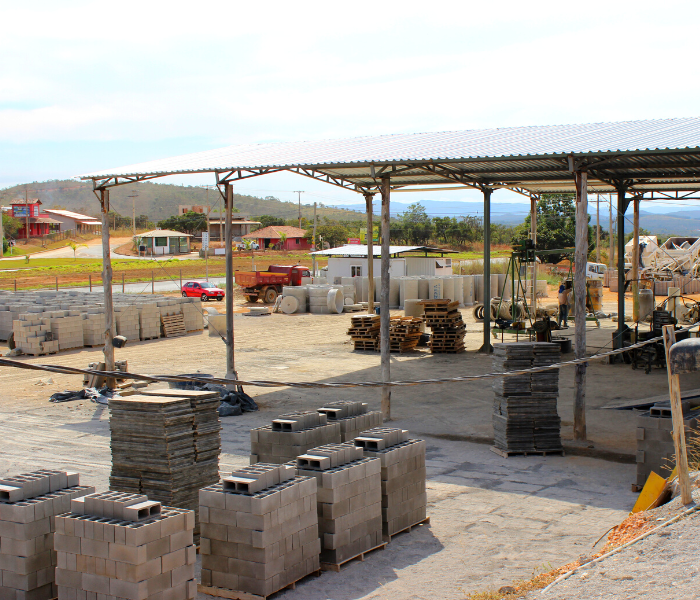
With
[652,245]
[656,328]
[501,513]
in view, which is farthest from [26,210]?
[501,513]

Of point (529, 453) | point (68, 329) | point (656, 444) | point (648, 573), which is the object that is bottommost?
point (529, 453)

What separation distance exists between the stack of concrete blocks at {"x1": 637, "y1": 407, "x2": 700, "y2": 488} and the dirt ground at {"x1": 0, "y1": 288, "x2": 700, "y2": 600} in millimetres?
484

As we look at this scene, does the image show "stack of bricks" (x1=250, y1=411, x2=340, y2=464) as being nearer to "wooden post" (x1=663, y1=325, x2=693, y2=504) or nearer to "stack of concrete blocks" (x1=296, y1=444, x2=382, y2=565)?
"stack of concrete blocks" (x1=296, y1=444, x2=382, y2=565)

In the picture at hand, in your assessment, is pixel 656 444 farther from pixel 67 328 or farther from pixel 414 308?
pixel 67 328

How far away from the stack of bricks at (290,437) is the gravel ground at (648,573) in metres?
3.52

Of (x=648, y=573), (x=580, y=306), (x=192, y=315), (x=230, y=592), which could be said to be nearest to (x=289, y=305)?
(x=192, y=315)

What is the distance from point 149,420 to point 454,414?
791 cm

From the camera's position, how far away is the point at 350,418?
32.3ft

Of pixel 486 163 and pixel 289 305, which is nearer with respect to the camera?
pixel 486 163

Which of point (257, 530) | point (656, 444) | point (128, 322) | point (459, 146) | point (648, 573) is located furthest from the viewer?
point (128, 322)

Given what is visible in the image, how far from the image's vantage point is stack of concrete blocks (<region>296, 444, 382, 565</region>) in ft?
Answer: 24.0

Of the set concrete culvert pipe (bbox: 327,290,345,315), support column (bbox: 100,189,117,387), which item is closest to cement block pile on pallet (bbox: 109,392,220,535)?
support column (bbox: 100,189,117,387)

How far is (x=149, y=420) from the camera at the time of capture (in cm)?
812

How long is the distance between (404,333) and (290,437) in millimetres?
14375
